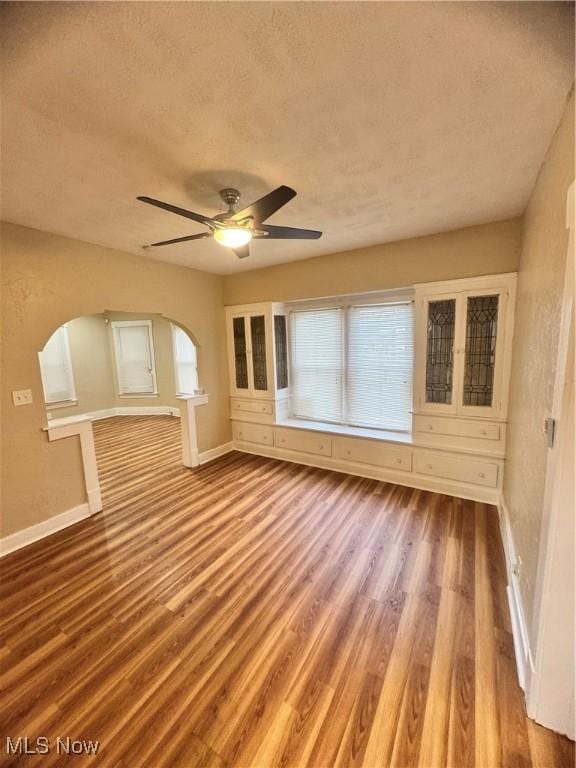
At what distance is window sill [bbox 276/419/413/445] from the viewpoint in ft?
11.3

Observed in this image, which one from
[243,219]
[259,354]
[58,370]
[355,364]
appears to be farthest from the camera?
[58,370]

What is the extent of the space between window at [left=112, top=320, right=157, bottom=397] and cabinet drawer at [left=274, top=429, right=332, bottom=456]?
13.7 feet

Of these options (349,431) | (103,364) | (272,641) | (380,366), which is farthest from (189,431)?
(103,364)

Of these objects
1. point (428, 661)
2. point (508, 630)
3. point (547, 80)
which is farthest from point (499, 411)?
point (547, 80)

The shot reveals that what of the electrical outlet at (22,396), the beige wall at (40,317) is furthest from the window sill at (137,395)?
the electrical outlet at (22,396)

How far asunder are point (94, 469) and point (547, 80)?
13.2ft

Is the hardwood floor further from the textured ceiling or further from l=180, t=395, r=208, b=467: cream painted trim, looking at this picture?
the textured ceiling

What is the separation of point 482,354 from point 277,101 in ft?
8.61

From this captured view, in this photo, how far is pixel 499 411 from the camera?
2762 millimetres

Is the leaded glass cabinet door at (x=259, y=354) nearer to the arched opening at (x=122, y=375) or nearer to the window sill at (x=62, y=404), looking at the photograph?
the arched opening at (x=122, y=375)

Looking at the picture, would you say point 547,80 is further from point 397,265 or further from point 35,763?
point 35,763

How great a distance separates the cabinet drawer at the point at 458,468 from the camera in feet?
9.37

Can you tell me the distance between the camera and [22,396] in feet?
8.14

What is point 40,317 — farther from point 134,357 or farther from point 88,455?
point 134,357
